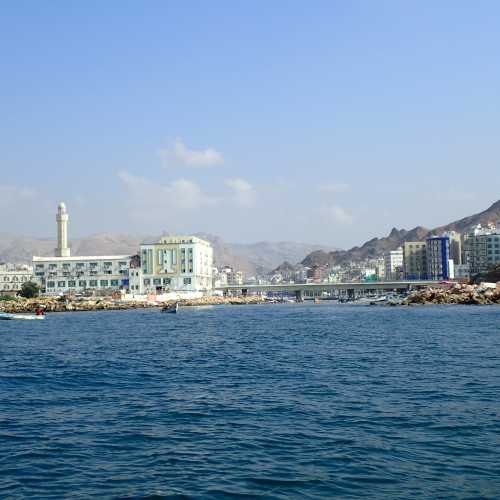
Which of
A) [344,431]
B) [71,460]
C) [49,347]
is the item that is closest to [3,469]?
[71,460]

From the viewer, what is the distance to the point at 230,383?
25953 millimetres

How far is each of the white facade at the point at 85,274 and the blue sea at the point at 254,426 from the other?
140259mm

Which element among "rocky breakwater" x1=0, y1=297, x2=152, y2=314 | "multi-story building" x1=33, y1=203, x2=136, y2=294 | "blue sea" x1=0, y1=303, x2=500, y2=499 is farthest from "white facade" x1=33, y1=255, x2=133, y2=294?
"blue sea" x1=0, y1=303, x2=500, y2=499

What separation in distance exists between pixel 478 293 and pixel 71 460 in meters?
105

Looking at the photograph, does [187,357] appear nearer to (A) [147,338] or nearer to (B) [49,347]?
(B) [49,347]

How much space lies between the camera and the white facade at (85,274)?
17375 cm

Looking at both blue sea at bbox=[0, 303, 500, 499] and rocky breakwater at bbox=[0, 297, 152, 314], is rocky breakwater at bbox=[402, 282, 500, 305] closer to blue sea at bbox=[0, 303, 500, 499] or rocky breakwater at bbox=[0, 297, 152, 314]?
rocky breakwater at bbox=[0, 297, 152, 314]

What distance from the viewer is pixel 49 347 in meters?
45.2

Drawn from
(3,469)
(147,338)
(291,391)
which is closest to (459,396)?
(291,391)

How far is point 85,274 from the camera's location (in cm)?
17462

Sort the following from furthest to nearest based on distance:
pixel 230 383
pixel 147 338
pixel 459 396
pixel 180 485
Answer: pixel 147 338, pixel 230 383, pixel 459 396, pixel 180 485

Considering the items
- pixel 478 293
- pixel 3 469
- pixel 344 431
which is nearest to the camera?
pixel 3 469

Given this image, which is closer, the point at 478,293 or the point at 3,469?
the point at 3,469

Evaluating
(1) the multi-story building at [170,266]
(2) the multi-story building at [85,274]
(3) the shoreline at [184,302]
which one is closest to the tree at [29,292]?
(3) the shoreline at [184,302]
